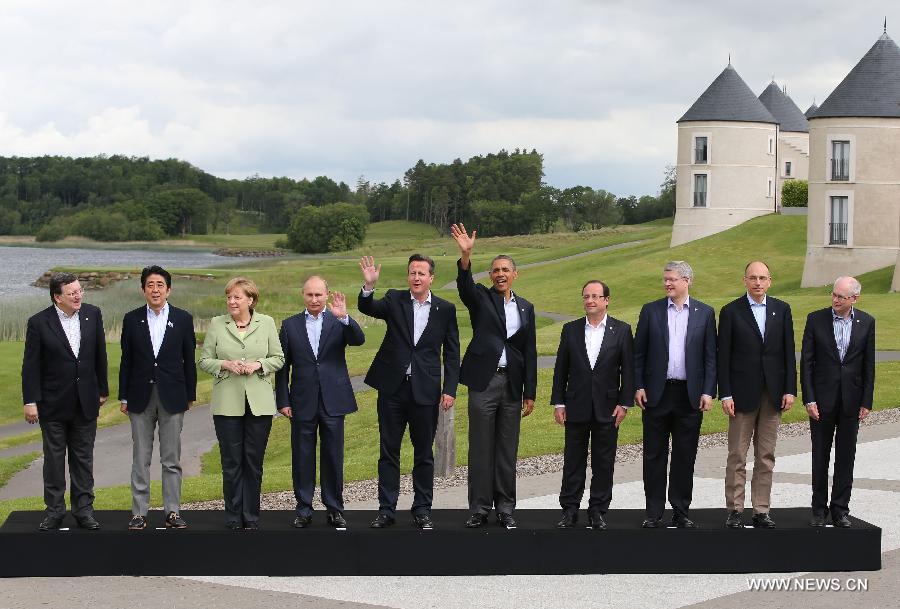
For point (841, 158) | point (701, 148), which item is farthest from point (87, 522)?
point (701, 148)

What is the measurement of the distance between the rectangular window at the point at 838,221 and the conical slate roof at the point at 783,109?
91.1ft

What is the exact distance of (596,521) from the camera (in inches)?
398

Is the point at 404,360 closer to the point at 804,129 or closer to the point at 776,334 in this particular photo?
the point at 776,334

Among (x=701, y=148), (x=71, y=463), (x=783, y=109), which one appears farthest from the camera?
(x=783, y=109)

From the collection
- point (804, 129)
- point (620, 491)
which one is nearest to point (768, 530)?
point (620, 491)

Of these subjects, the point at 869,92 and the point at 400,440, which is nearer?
the point at 400,440

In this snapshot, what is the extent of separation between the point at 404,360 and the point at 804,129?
229 feet

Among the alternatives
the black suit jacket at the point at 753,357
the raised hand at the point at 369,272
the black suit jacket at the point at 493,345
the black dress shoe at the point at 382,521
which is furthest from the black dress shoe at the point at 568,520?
the raised hand at the point at 369,272

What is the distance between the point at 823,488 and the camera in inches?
408

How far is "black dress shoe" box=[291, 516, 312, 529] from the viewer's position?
1008cm

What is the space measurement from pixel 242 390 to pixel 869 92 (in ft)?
141

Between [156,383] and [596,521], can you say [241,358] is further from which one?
[596,521]

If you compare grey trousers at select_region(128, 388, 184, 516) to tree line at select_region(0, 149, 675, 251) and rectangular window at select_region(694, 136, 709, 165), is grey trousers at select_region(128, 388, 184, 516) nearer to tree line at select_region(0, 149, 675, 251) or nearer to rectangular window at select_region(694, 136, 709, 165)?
rectangular window at select_region(694, 136, 709, 165)

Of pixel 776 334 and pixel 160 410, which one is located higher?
pixel 776 334
